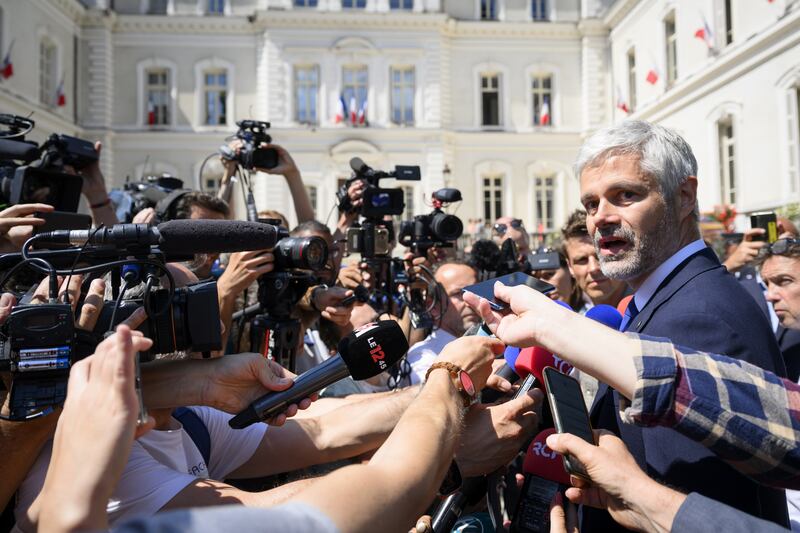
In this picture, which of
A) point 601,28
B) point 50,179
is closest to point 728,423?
point 50,179

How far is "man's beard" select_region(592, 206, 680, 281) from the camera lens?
2.03 meters

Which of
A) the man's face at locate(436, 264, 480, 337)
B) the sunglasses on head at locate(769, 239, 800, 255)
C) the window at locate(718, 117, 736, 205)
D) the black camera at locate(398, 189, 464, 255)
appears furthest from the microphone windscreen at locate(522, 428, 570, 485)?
the window at locate(718, 117, 736, 205)

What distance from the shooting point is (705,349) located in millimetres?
1652

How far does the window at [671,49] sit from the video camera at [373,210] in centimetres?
1930

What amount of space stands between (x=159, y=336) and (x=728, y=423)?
1.46 metres

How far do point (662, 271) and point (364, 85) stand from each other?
25.3 m

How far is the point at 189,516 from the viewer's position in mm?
957

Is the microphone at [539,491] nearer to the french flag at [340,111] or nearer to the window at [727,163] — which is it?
the window at [727,163]

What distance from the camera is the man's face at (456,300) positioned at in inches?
172

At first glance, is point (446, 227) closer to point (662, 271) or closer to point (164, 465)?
point (662, 271)

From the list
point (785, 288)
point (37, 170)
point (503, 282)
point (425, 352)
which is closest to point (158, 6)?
point (37, 170)

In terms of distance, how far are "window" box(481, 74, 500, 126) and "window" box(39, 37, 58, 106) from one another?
1680 centimetres

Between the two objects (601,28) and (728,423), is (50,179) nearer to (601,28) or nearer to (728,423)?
(728,423)

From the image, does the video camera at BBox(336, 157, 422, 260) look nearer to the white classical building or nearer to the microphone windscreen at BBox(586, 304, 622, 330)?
the microphone windscreen at BBox(586, 304, 622, 330)
